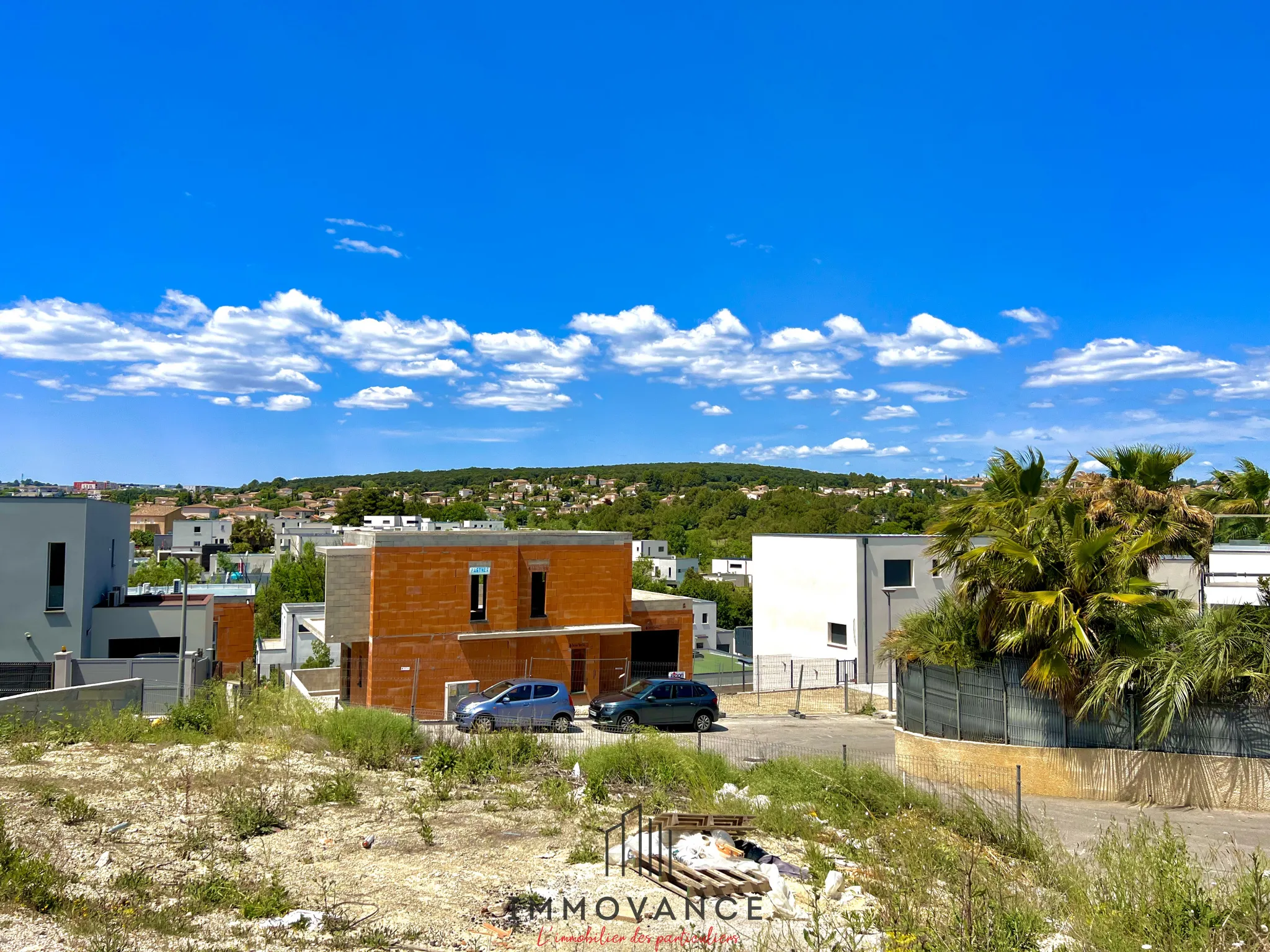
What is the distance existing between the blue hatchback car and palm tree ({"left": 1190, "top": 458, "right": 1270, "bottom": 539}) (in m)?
14.8

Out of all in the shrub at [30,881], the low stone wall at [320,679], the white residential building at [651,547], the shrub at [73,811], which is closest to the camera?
the shrub at [30,881]

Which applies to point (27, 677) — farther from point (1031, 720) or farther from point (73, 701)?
point (1031, 720)

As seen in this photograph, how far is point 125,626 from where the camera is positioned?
2934 centimetres

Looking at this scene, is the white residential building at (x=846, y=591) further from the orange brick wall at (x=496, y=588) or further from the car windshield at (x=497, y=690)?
the car windshield at (x=497, y=690)

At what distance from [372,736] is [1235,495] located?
65.3ft

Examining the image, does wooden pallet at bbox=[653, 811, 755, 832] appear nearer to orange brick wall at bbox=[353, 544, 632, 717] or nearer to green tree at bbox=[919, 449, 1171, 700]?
green tree at bbox=[919, 449, 1171, 700]

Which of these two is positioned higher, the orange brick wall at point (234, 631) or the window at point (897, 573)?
the window at point (897, 573)

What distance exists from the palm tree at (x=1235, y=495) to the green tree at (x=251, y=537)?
11127 cm

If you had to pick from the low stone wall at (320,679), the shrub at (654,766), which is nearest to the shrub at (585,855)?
the shrub at (654,766)

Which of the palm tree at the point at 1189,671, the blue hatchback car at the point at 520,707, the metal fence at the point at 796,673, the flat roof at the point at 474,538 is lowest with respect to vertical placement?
the metal fence at the point at 796,673

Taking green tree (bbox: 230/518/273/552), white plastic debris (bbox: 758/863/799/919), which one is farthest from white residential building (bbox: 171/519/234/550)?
white plastic debris (bbox: 758/863/799/919)

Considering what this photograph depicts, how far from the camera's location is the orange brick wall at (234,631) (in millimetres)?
35906

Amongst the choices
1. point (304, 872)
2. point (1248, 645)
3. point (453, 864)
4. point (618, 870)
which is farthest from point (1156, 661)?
point (304, 872)

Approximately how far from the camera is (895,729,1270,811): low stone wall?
48.9 feet
